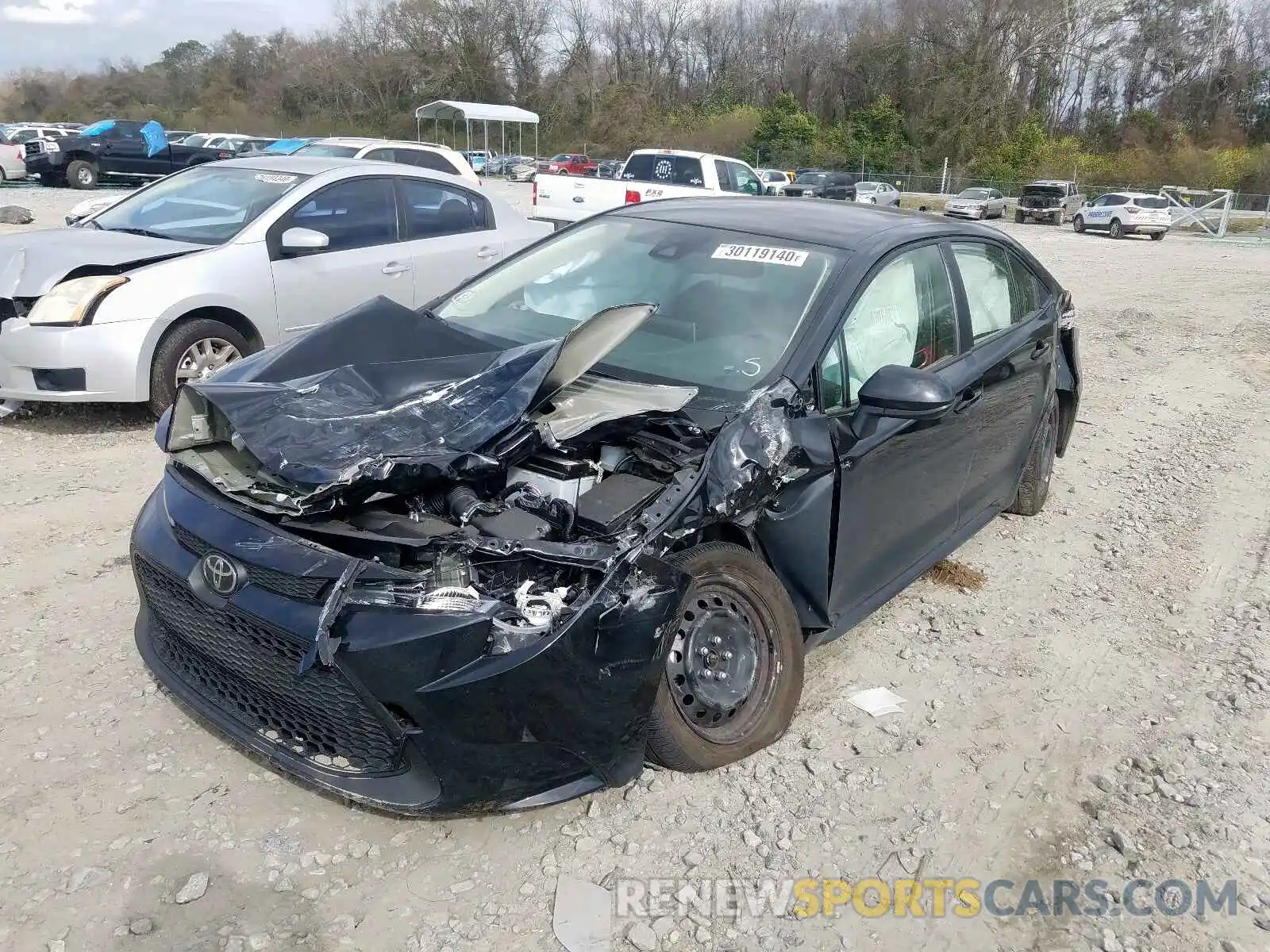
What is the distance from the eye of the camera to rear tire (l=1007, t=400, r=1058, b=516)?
5219 mm

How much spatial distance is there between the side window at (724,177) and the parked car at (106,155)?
1530 centimetres

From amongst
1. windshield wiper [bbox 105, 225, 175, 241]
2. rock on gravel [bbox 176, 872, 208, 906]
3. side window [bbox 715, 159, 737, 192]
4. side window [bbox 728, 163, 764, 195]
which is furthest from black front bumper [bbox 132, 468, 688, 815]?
side window [bbox 728, 163, 764, 195]

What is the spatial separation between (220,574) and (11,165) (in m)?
33.3

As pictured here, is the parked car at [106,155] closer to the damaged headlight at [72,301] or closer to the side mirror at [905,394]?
the damaged headlight at [72,301]

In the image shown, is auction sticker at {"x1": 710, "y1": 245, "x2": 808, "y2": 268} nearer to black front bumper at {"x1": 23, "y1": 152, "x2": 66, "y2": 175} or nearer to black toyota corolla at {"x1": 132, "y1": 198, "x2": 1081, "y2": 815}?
black toyota corolla at {"x1": 132, "y1": 198, "x2": 1081, "y2": 815}

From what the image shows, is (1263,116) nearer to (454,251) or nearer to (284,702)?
(454,251)

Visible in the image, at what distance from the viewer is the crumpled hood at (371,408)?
106 inches

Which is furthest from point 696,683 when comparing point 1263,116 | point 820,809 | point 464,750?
point 1263,116

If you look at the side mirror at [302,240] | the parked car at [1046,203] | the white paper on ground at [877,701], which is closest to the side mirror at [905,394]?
the white paper on ground at [877,701]

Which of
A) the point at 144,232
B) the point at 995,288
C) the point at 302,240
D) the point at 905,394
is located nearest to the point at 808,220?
the point at 995,288

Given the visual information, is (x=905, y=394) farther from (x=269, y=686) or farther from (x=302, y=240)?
(x=302, y=240)

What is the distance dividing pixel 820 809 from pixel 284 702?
1607 millimetres

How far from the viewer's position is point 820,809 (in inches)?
117

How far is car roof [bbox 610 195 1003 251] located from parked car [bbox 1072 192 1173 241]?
30049 millimetres
